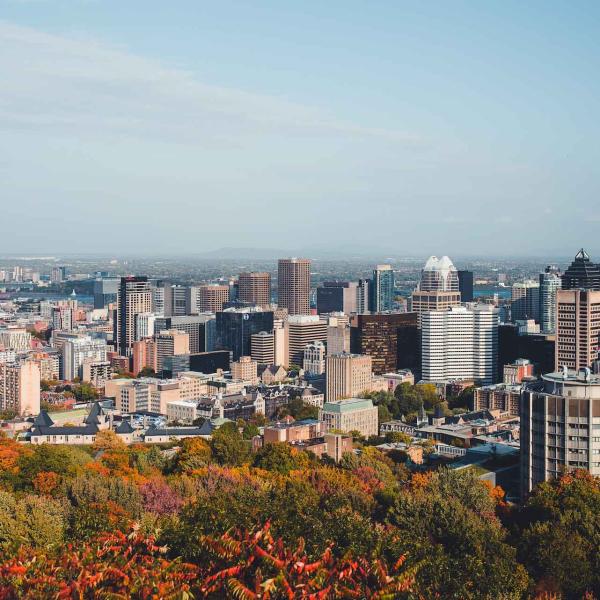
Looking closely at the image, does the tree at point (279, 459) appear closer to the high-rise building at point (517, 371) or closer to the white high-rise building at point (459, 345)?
the high-rise building at point (517, 371)

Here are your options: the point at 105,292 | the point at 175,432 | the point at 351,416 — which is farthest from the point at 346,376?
the point at 105,292

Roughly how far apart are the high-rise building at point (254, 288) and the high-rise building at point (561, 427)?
6729 centimetres

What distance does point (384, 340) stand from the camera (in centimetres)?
5653

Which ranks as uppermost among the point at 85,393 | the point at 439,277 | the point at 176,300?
the point at 439,277

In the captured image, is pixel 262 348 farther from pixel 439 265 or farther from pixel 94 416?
pixel 94 416

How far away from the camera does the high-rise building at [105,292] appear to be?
11094cm

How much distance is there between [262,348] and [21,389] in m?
18.3

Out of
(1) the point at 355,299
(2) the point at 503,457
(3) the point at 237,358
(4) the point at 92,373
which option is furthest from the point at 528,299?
(2) the point at 503,457

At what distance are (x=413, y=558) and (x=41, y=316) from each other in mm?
87545

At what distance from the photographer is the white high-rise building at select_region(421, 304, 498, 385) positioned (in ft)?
178

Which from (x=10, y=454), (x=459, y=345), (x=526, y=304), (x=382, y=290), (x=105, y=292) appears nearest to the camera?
(x=10, y=454)

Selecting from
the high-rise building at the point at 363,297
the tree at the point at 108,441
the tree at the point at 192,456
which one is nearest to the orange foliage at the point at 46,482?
the tree at the point at 192,456

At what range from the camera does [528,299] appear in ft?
259

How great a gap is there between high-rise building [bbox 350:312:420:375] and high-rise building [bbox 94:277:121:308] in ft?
188
